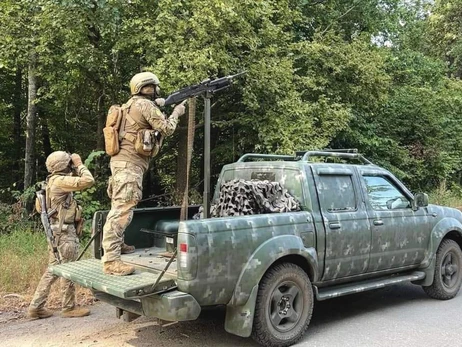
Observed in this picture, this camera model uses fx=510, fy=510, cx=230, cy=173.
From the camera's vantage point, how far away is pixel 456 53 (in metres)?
24.3

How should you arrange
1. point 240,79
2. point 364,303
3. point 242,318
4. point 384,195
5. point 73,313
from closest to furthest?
point 242,318, point 73,313, point 384,195, point 364,303, point 240,79

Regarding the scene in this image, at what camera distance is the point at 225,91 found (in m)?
12.1

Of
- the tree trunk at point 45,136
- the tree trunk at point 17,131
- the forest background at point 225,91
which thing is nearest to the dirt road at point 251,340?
the forest background at point 225,91

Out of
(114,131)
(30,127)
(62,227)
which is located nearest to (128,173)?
(114,131)

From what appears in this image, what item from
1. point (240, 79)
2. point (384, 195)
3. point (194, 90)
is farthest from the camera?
point (240, 79)

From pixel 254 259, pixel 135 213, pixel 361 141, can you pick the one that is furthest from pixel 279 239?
pixel 361 141

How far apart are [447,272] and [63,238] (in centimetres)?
476

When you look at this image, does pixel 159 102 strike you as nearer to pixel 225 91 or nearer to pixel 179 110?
pixel 179 110

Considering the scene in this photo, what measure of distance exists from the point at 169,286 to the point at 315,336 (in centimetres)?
172

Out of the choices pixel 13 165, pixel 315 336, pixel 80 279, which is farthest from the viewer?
pixel 13 165

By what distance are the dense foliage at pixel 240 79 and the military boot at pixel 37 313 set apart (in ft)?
16.3

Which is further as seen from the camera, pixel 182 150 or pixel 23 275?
pixel 182 150

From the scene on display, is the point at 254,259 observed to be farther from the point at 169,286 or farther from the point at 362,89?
the point at 362,89

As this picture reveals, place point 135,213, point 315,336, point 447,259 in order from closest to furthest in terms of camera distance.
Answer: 1. point 315,336
2. point 135,213
3. point 447,259
